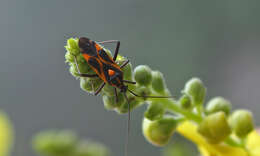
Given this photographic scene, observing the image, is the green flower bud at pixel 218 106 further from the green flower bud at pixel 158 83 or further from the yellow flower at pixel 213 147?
the green flower bud at pixel 158 83

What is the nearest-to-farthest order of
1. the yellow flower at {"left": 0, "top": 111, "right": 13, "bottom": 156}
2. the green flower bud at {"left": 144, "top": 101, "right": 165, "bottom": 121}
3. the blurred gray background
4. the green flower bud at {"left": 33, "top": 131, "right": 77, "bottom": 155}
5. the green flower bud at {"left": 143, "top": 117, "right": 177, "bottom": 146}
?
the green flower bud at {"left": 144, "top": 101, "right": 165, "bottom": 121} < the green flower bud at {"left": 143, "top": 117, "right": 177, "bottom": 146} < the green flower bud at {"left": 33, "top": 131, "right": 77, "bottom": 155} < the yellow flower at {"left": 0, "top": 111, "right": 13, "bottom": 156} < the blurred gray background

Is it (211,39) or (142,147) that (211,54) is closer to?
(211,39)

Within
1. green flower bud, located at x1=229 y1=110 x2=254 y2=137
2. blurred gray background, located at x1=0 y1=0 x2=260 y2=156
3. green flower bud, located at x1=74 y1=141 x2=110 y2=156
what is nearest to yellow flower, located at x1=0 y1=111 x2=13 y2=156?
green flower bud, located at x1=74 y1=141 x2=110 y2=156

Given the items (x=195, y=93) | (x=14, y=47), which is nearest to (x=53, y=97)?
(x=14, y=47)

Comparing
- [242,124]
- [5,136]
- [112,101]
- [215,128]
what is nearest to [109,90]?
[112,101]

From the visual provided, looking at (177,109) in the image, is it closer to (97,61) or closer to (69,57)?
(97,61)

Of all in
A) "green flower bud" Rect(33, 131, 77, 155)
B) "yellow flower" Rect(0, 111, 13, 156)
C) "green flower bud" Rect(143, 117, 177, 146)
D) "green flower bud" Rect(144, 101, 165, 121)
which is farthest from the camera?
"yellow flower" Rect(0, 111, 13, 156)

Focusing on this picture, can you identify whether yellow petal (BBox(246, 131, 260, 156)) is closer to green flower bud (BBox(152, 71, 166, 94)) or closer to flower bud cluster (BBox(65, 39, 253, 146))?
flower bud cluster (BBox(65, 39, 253, 146))
